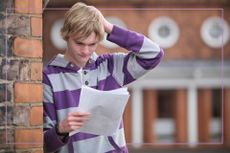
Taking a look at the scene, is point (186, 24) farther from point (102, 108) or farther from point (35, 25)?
point (102, 108)

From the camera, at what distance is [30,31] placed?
6.77 feet

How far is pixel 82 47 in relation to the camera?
6.03 ft

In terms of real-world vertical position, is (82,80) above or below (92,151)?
above

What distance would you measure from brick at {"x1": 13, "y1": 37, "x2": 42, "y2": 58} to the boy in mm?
120

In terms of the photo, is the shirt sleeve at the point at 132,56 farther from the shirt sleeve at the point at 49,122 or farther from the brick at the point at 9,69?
the brick at the point at 9,69

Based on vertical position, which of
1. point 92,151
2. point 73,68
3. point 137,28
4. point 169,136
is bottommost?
point 169,136

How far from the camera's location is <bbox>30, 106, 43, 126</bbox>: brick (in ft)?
6.62

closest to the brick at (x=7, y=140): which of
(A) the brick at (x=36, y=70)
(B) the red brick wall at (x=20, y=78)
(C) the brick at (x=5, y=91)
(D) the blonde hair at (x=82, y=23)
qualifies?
(B) the red brick wall at (x=20, y=78)

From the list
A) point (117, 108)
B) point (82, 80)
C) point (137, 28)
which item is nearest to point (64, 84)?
point (82, 80)

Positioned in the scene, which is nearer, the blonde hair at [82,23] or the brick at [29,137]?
the blonde hair at [82,23]

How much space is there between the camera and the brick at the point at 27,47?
2.04m

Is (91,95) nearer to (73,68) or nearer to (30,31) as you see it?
(73,68)

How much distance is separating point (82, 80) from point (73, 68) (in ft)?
0.17

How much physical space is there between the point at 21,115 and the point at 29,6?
0.41 metres
